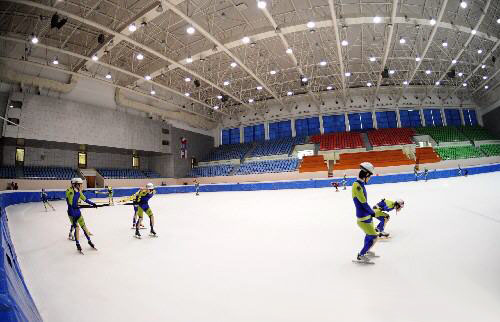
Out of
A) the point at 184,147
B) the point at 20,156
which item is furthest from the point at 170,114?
the point at 20,156

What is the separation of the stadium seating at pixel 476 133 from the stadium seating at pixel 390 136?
6.09 metres

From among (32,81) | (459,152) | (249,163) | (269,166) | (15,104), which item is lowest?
(269,166)

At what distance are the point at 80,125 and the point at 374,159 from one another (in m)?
27.7

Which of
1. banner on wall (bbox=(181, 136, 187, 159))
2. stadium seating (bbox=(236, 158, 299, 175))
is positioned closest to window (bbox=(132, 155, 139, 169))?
banner on wall (bbox=(181, 136, 187, 159))

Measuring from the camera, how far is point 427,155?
79.6 ft

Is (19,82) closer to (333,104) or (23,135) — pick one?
(23,135)

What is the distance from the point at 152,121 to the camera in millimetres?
26438

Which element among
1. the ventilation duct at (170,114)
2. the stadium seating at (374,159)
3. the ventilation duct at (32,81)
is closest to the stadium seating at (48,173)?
the ventilation duct at (32,81)

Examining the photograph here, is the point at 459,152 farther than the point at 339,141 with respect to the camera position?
No

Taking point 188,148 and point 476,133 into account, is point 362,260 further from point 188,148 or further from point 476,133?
point 476,133

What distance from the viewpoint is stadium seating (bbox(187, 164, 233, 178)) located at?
29.0m

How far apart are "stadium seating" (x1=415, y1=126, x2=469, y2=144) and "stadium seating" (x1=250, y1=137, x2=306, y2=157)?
13592 millimetres

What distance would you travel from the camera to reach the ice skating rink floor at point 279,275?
8.00 feet

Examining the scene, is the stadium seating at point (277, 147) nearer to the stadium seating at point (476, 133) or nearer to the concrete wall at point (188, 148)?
the concrete wall at point (188, 148)
